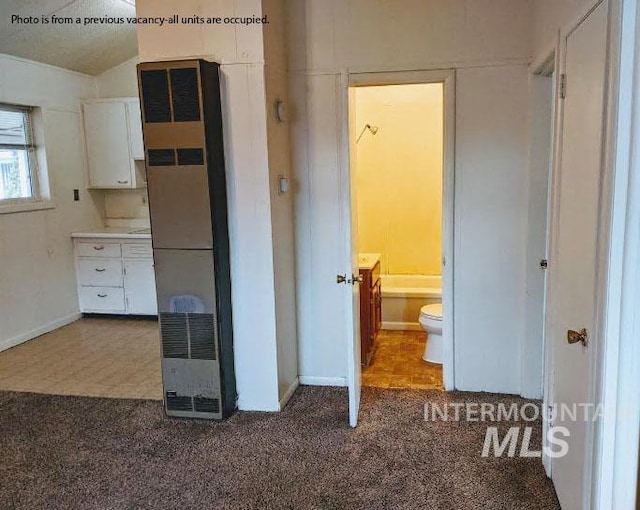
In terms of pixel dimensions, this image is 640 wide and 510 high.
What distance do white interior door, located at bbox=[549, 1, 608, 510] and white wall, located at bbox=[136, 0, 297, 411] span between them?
1530 mm

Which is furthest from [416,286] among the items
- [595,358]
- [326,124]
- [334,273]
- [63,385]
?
[595,358]

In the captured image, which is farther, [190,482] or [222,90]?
[222,90]

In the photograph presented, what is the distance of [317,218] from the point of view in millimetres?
3521

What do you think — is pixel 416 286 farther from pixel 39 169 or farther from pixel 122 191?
pixel 39 169

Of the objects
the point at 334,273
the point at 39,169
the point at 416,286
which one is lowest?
the point at 416,286

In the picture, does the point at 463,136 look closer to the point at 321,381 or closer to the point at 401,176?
the point at 321,381

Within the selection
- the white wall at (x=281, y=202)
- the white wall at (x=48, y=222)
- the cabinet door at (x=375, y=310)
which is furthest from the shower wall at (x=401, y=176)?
the white wall at (x=48, y=222)

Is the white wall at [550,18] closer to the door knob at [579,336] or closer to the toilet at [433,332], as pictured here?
the door knob at [579,336]

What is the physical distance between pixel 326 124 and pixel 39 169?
9.98 feet

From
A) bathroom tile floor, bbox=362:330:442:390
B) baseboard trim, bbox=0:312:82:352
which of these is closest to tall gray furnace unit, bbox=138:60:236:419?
bathroom tile floor, bbox=362:330:442:390

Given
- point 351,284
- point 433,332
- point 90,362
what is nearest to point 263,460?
point 351,284

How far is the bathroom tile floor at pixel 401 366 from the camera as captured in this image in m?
3.67

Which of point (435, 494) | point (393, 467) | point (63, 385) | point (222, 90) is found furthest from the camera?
point (63, 385)

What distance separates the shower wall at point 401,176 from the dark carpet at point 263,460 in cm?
209
